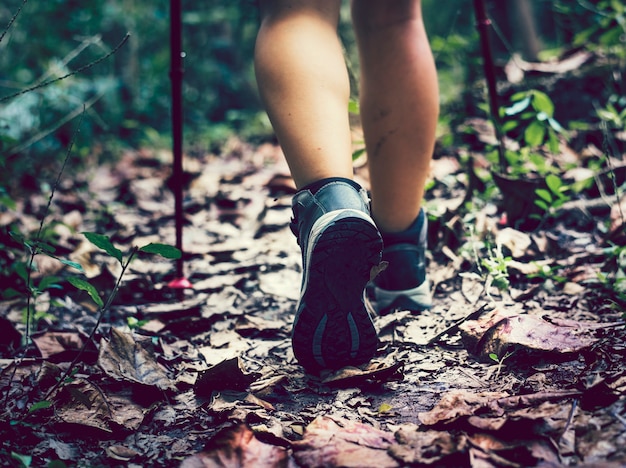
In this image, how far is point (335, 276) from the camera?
1154 mm

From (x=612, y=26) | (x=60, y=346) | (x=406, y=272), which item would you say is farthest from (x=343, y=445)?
(x=612, y=26)

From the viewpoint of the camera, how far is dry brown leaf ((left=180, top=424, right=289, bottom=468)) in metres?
0.87

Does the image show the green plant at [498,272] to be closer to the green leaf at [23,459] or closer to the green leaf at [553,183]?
the green leaf at [553,183]

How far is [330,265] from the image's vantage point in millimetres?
1142

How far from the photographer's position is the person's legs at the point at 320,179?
1138 mm

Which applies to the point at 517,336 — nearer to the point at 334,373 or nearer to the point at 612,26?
the point at 334,373

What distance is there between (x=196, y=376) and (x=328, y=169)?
552mm

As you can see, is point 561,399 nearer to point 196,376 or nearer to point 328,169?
point 328,169

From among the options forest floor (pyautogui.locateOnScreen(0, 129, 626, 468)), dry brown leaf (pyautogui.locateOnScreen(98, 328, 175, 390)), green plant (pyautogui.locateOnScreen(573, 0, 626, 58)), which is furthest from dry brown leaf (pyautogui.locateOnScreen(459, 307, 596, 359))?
green plant (pyautogui.locateOnScreen(573, 0, 626, 58))

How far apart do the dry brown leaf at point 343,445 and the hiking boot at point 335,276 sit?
205 mm

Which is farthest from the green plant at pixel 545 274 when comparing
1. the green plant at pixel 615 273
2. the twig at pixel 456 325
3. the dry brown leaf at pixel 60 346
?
the dry brown leaf at pixel 60 346

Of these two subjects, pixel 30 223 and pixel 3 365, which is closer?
pixel 3 365

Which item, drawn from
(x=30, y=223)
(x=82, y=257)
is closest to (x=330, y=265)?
(x=82, y=257)

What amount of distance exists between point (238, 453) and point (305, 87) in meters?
0.75
